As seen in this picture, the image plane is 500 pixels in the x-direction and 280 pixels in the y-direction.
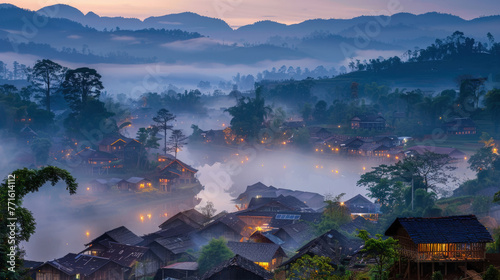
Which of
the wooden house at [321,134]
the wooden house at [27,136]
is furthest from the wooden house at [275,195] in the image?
the wooden house at [27,136]

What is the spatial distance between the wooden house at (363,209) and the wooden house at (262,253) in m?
9.58

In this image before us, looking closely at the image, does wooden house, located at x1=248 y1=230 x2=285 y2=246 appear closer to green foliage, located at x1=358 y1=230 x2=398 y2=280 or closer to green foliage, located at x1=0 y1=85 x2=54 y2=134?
green foliage, located at x1=358 y1=230 x2=398 y2=280

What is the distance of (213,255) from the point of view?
2331 centimetres

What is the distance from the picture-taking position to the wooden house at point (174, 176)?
159 ft

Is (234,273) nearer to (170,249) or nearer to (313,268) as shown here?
(313,268)

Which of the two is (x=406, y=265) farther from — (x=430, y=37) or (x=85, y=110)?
(x=430, y=37)

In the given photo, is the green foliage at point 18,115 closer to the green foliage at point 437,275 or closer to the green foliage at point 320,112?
the green foliage at point 320,112

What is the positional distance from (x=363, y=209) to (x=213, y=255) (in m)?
14.7

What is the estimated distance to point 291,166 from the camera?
6178 centimetres

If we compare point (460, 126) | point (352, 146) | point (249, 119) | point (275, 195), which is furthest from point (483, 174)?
point (249, 119)

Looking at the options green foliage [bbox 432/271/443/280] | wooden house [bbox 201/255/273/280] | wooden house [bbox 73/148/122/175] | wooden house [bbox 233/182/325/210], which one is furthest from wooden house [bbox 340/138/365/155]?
green foliage [bbox 432/271/443/280]

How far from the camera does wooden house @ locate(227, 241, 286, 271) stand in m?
23.7

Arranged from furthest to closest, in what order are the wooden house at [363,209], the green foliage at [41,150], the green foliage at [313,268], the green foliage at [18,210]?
the green foliage at [41,150] → the wooden house at [363,209] → the green foliage at [313,268] → the green foliage at [18,210]

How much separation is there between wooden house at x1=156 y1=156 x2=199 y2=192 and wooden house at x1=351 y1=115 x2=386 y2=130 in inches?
1004
